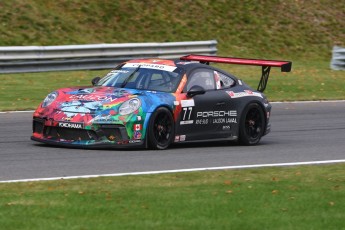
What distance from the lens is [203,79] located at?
46.3 feet

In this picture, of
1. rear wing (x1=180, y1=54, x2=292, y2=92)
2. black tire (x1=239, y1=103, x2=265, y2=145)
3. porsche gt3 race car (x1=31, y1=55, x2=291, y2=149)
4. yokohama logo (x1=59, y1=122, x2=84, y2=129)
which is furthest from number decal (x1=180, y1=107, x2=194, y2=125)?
yokohama logo (x1=59, y1=122, x2=84, y2=129)

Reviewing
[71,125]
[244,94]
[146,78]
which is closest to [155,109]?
[146,78]

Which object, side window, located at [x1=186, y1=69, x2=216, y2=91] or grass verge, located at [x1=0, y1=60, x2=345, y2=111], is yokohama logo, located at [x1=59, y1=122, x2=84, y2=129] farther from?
grass verge, located at [x1=0, y1=60, x2=345, y2=111]

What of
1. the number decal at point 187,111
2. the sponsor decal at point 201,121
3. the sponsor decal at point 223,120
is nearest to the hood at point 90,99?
the number decal at point 187,111

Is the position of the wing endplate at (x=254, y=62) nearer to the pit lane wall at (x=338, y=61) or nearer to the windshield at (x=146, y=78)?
the windshield at (x=146, y=78)

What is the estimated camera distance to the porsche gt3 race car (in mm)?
12594

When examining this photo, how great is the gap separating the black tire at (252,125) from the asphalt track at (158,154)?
0.50 ft

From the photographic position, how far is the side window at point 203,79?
13898mm

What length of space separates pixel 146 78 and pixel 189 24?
56.3 ft

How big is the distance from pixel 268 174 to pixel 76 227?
12.7 ft

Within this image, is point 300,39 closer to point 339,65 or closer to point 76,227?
point 339,65

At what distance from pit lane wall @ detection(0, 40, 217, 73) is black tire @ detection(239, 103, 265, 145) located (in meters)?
9.14

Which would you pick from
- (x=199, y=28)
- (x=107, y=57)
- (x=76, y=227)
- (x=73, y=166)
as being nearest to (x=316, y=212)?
(x=76, y=227)

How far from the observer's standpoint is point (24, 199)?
8.66m
